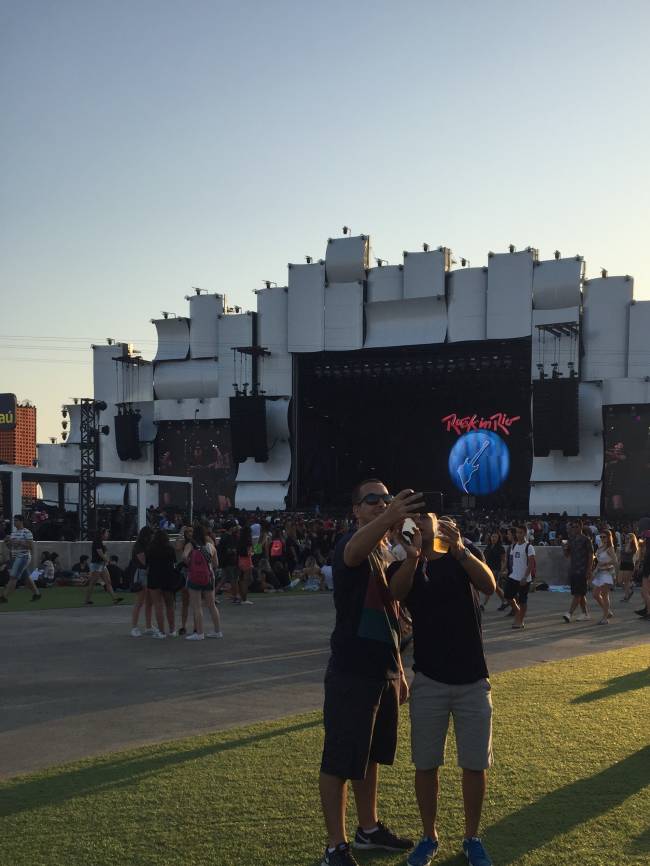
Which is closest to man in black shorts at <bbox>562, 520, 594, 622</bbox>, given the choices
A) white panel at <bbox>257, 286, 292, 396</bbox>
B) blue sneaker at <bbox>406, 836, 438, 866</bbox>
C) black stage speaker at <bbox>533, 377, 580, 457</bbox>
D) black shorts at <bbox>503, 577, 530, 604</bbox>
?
black shorts at <bbox>503, 577, 530, 604</bbox>

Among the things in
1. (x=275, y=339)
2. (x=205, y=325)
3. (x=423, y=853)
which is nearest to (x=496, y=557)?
(x=423, y=853)

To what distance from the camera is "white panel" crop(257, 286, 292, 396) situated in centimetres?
4312

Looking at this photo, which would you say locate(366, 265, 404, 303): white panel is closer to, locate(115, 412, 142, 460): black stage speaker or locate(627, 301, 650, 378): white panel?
locate(627, 301, 650, 378): white panel

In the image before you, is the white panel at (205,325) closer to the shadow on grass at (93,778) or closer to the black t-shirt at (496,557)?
the black t-shirt at (496,557)

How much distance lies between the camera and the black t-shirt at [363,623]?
4488 mm

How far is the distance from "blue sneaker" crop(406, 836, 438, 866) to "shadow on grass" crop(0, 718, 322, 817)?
7.06 ft

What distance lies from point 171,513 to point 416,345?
11666 mm

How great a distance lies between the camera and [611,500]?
38219 millimetres

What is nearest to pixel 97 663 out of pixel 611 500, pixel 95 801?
pixel 95 801

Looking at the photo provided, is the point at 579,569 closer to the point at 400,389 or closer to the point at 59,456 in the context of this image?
the point at 400,389

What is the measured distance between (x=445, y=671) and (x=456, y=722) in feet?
0.77

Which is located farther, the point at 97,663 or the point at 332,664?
Answer: the point at 97,663

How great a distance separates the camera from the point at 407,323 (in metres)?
40.8

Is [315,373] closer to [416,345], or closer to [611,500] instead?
[416,345]
